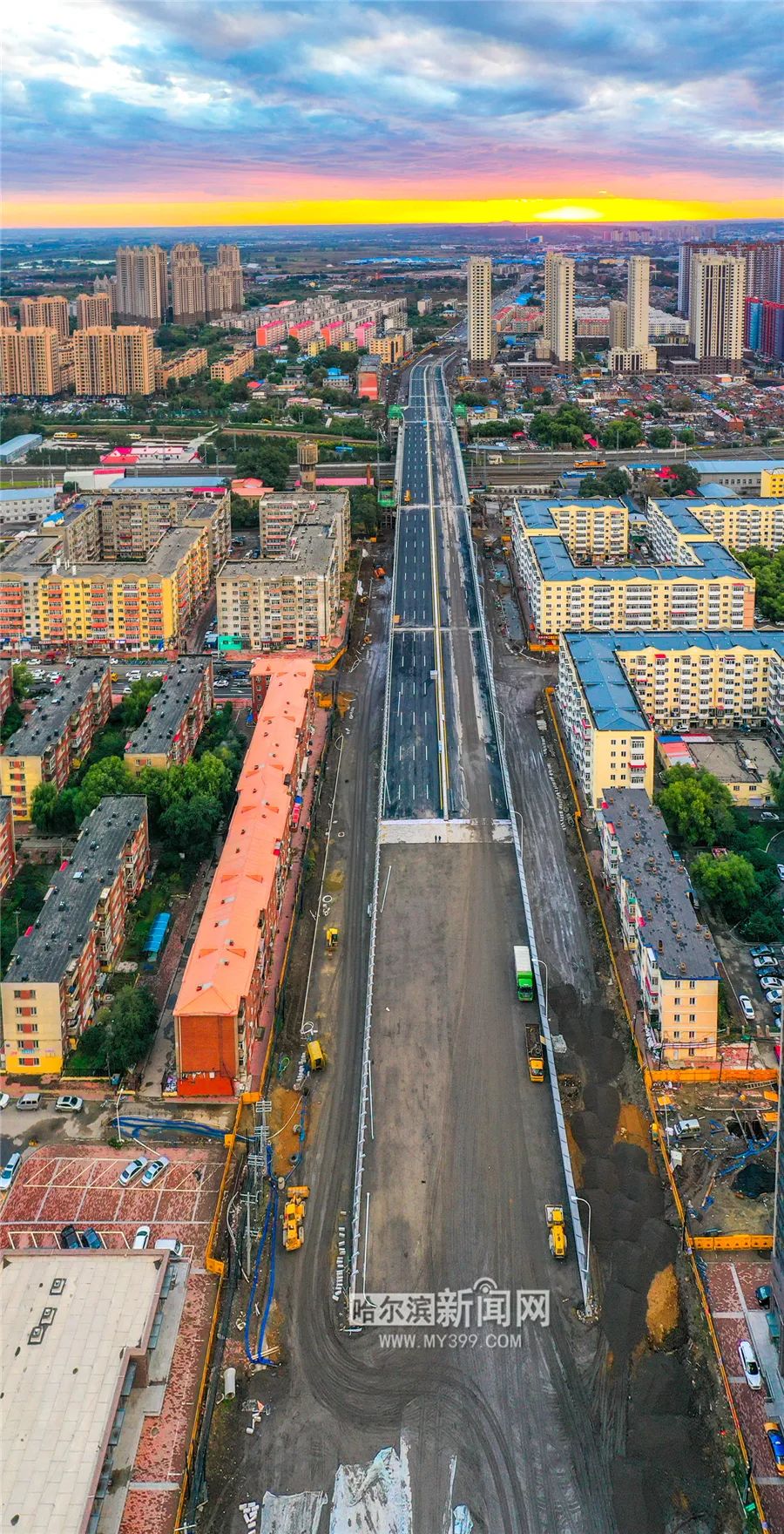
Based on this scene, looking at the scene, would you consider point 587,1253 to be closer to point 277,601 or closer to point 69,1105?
point 69,1105

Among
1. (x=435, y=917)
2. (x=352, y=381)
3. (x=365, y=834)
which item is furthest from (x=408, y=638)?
(x=352, y=381)

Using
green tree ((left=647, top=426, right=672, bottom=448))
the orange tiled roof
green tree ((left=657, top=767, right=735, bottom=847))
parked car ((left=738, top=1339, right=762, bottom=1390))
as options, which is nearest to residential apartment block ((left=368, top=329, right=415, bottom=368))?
green tree ((left=647, top=426, right=672, bottom=448))

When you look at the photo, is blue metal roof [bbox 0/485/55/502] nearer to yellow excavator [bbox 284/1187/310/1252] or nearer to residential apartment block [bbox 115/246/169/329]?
yellow excavator [bbox 284/1187/310/1252]

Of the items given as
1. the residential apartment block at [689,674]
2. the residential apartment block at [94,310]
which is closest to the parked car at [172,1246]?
the residential apartment block at [689,674]

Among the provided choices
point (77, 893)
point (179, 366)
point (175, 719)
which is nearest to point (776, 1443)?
point (77, 893)

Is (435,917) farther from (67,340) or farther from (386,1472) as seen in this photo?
(67,340)

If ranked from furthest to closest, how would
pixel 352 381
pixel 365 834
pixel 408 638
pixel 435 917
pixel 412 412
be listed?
pixel 352 381 < pixel 412 412 < pixel 408 638 < pixel 365 834 < pixel 435 917
